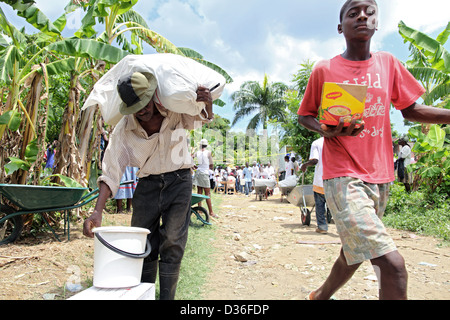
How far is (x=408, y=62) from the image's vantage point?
9.30 metres

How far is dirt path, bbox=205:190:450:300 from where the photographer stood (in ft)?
10.9

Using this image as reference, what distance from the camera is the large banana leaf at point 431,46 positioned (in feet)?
23.1

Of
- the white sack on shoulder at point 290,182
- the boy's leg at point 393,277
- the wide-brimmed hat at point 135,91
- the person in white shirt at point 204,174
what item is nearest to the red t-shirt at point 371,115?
the boy's leg at point 393,277

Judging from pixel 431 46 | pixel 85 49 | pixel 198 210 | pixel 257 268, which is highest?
pixel 431 46

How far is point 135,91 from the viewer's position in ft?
6.91

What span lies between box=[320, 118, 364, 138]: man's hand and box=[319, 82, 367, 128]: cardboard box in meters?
0.02

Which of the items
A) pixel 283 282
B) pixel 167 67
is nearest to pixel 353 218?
pixel 167 67

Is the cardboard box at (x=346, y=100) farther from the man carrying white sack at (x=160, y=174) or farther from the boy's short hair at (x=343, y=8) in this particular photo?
the man carrying white sack at (x=160, y=174)

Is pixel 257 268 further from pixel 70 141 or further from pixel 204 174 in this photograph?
pixel 204 174

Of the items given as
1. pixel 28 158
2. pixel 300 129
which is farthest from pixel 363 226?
pixel 300 129

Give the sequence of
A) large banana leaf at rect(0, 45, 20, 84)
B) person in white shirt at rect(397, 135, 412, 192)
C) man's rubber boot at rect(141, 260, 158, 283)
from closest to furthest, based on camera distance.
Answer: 1. man's rubber boot at rect(141, 260, 158, 283)
2. large banana leaf at rect(0, 45, 20, 84)
3. person in white shirt at rect(397, 135, 412, 192)

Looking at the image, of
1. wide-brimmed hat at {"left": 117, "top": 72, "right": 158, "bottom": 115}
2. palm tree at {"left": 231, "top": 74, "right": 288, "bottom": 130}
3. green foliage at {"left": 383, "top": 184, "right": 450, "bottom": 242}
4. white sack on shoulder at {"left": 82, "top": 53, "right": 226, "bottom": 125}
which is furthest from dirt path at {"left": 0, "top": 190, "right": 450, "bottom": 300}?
palm tree at {"left": 231, "top": 74, "right": 288, "bottom": 130}

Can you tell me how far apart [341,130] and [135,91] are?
1.31 metres

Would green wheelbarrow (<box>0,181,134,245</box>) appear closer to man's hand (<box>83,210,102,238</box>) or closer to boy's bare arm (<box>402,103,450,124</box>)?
man's hand (<box>83,210,102,238</box>)
